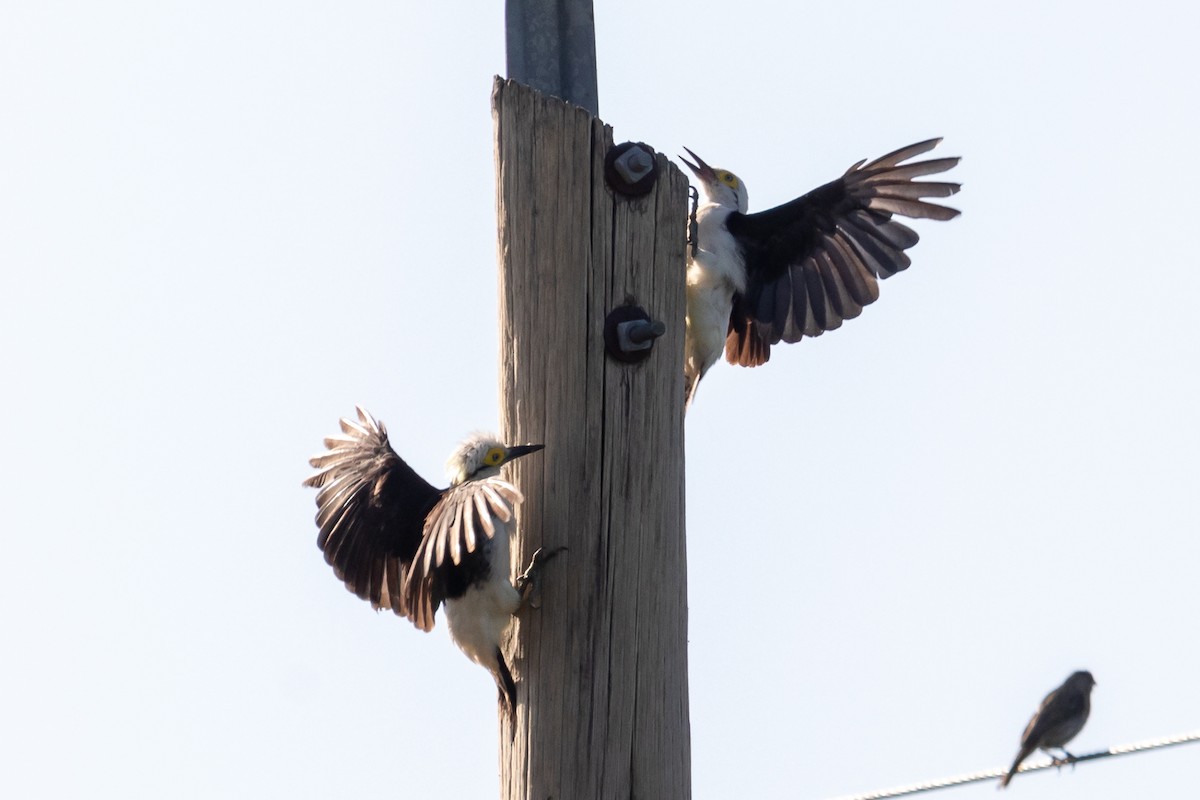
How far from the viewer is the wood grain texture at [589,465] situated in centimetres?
390

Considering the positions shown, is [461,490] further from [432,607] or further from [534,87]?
[534,87]

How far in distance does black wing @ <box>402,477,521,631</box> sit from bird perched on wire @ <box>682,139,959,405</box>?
67.5 inches

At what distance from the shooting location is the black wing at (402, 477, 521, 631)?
394cm

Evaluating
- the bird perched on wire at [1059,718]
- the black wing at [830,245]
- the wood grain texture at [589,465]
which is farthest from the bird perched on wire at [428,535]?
the bird perched on wire at [1059,718]

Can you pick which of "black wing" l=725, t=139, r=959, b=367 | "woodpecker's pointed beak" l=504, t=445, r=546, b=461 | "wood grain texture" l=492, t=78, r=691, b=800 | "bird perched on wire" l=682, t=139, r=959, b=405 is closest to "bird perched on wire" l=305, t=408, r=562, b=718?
"woodpecker's pointed beak" l=504, t=445, r=546, b=461

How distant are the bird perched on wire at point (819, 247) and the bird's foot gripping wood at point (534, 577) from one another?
1.99 metres

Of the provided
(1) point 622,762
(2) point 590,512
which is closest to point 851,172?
(2) point 590,512

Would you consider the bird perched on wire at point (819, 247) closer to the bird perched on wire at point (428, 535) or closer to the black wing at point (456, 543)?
the bird perched on wire at point (428, 535)

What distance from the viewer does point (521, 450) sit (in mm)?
4148

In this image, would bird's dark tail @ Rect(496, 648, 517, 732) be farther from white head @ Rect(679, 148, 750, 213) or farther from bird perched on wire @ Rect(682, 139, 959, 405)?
white head @ Rect(679, 148, 750, 213)

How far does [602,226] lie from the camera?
412 centimetres

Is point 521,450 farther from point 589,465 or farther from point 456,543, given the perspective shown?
point 456,543

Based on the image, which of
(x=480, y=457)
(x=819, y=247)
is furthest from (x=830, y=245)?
(x=480, y=457)

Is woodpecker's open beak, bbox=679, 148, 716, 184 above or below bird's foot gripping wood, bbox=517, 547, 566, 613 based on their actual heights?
above
